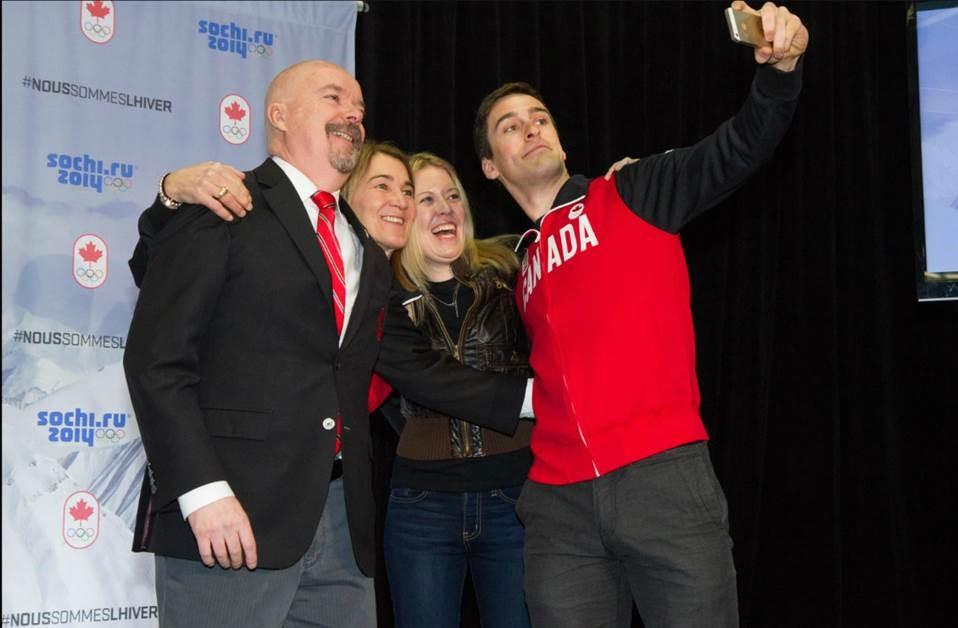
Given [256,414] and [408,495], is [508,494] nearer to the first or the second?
[408,495]

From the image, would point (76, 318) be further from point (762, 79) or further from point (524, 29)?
point (762, 79)

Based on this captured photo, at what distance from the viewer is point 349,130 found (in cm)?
241

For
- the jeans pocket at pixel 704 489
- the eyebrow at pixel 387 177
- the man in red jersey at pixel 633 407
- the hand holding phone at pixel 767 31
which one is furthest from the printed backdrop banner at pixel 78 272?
the hand holding phone at pixel 767 31

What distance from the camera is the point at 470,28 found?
→ 4371 mm

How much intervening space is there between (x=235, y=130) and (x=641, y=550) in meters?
2.46

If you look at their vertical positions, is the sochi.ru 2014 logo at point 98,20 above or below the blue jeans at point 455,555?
above

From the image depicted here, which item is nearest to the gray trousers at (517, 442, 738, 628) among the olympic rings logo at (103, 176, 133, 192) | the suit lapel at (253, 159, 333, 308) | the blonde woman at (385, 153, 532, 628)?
the blonde woman at (385, 153, 532, 628)

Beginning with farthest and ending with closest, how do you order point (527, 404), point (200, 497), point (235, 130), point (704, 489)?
point (235, 130), point (527, 404), point (704, 489), point (200, 497)

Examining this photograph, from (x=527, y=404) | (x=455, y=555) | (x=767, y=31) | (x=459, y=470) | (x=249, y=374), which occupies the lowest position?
(x=455, y=555)

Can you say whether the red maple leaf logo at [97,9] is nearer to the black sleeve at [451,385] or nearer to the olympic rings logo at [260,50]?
the olympic rings logo at [260,50]

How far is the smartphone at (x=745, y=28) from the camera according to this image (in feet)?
6.24

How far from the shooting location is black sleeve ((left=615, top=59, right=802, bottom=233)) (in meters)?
2.15

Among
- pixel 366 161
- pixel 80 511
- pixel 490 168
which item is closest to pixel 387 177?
pixel 366 161

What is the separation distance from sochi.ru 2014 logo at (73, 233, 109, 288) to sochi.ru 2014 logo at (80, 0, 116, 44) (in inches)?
28.6
